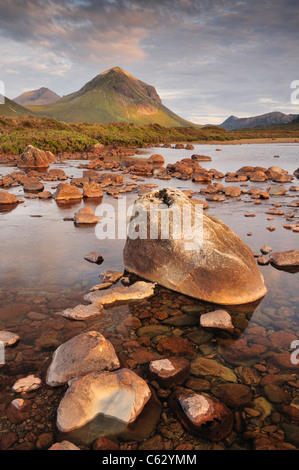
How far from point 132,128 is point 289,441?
89621mm

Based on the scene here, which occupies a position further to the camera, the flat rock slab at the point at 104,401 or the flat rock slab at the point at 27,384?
the flat rock slab at the point at 27,384

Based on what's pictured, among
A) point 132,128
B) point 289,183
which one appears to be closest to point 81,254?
point 289,183

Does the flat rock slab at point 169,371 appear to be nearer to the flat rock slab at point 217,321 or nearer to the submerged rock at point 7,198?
the flat rock slab at point 217,321

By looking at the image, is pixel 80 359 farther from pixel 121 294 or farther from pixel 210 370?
pixel 121 294

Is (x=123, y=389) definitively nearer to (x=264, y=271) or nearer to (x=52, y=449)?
(x=52, y=449)

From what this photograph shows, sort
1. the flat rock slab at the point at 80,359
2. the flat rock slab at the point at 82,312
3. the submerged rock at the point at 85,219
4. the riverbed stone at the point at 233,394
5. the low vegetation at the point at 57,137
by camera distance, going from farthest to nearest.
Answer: the low vegetation at the point at 57,137
the submerged rock at the point at 85,219
the flat rock slab at the point at 82,312
the flat rock slab at the point at 80,359
the riverbed stone at the point at 233,394

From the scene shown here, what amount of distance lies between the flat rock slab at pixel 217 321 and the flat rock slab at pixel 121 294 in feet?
4.70

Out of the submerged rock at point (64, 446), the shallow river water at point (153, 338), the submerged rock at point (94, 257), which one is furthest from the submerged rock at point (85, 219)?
the submerged rock at point (64, 446)

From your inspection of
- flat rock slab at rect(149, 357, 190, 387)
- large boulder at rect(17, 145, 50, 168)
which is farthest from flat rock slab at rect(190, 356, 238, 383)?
large boulder at rect(17, 145, 50, 168)

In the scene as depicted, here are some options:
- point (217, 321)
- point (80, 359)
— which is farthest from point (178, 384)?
point (217, 321)

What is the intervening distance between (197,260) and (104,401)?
11.7ft

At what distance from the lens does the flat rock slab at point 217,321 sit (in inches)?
227

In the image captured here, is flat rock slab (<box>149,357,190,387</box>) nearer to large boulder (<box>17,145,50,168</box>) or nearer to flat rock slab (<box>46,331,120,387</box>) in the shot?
flat rock slab (<box>46,331,120,387</box>)

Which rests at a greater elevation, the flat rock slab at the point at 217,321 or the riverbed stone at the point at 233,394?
the flat rock slab at the point at 217,321
